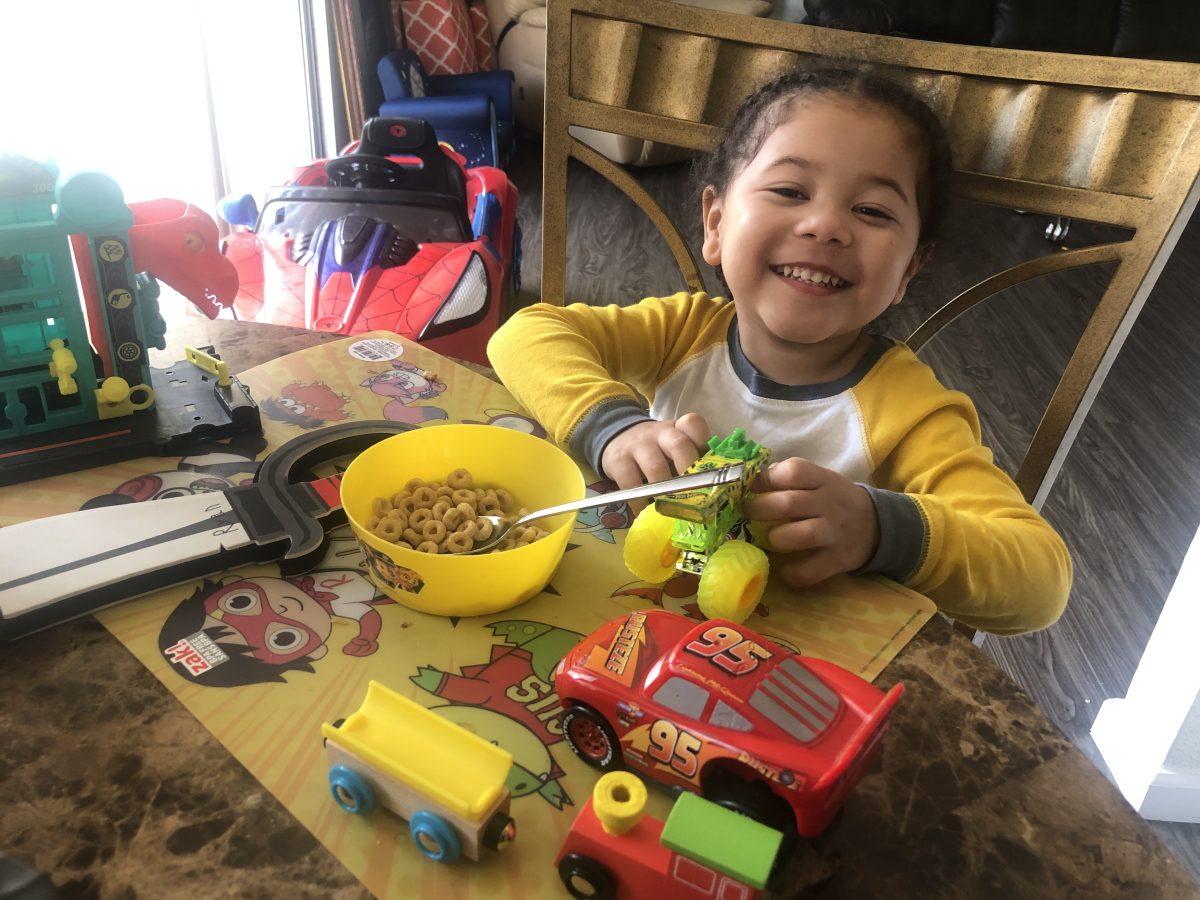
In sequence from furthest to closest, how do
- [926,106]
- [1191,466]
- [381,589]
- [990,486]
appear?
[1191,466]
[926,106]
[990,486]
[381,589]

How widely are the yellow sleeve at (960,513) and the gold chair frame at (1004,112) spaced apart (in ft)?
0.63

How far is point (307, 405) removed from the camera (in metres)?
0.81

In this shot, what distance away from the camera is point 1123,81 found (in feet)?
2.62

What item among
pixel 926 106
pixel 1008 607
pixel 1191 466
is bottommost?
pixel 1191 466

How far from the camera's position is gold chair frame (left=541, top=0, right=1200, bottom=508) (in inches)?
31.9

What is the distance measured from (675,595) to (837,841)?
0.68 ft

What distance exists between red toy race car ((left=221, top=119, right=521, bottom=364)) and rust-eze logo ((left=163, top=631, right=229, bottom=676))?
119cm

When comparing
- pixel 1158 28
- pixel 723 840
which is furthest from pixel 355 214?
pixel 1158 28

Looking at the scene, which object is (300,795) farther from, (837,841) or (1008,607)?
(1008,607)

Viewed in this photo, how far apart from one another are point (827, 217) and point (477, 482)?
1.27ft

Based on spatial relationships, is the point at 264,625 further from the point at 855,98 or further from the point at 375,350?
the point at 855,98

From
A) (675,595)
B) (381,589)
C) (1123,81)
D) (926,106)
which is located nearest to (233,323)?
(381,589)

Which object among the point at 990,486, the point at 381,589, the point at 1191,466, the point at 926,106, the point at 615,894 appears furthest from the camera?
the point at 1191,466

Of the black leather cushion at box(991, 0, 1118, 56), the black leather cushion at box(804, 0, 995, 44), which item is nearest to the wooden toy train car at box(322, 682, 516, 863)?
the black leather cushion at box(804, 0, 995, 44)
